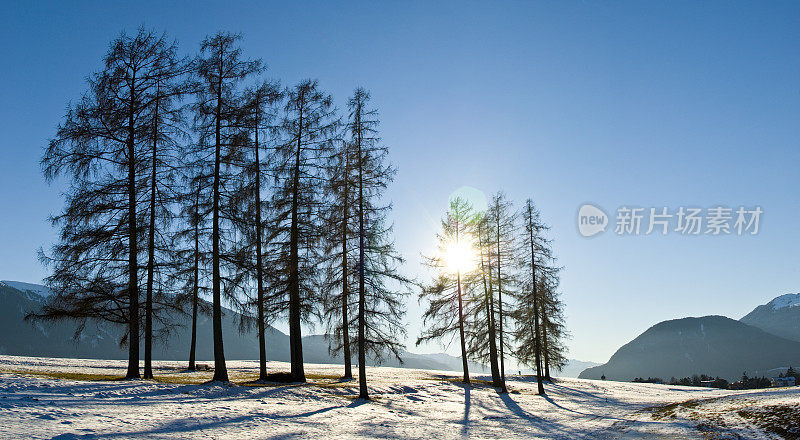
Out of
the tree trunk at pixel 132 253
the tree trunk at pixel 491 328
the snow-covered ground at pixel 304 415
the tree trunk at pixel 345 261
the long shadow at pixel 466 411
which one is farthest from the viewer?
the tree trunk at pixel 491 328

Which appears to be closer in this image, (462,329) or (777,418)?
(777,418)

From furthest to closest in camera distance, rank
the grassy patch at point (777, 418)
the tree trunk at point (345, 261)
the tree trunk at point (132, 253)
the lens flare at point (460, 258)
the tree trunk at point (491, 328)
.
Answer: the lens flare at point (460, 258)
the tree trunk at point (491, 328)
the tree trunk at point (345, 261)
the tree trunk at point (132, 253)
the grassy patch at point (777, 418)

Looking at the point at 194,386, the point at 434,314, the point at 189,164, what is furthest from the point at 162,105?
the point at 434,314

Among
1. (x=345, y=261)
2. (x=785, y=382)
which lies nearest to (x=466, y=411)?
(x=345, y=261)

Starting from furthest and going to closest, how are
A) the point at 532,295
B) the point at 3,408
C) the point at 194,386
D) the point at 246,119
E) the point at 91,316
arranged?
the point at 532,295 < the point at 246,119 < the point at 91,316 < the point at 194,386 < the point at 3,408

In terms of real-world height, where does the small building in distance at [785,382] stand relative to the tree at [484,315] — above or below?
below

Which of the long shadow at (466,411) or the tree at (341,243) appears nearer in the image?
the long shadow at (466,411)

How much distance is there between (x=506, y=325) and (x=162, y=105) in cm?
2542

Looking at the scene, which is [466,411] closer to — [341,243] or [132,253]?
[341,243]

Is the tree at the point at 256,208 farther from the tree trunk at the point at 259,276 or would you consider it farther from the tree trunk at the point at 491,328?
the tree trunk at the point at 491,328

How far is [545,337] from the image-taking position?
3130cm

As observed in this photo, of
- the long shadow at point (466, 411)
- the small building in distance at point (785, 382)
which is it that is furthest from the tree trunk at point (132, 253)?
the small building in distance at point (785, 382)

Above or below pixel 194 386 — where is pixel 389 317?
above

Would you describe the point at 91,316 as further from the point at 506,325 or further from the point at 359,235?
the point at 506,325
